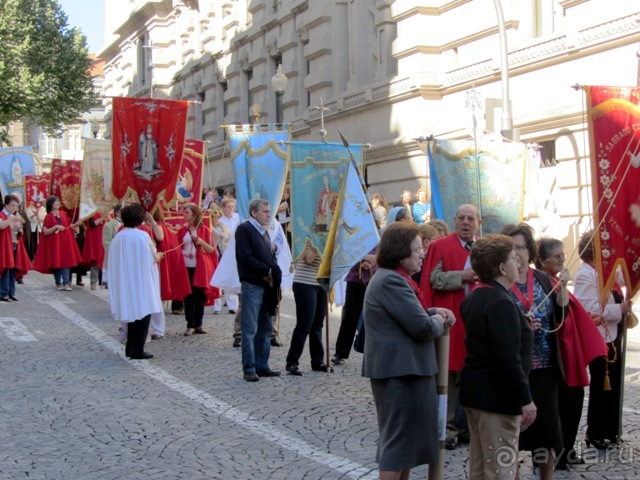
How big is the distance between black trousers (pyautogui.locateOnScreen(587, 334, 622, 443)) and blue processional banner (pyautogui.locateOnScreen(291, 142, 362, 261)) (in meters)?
4.65

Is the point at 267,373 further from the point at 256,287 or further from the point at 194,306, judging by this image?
the point at 194,306

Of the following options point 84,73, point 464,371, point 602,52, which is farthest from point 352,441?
point 84,73

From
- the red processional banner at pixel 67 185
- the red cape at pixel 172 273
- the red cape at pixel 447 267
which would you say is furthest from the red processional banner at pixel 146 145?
the red cape at pixel 447 267

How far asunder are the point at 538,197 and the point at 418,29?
360 inches

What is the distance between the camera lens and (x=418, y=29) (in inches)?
936

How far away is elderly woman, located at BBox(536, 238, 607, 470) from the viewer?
259 inches

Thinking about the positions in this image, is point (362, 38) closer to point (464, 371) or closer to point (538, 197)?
point (538, 197)

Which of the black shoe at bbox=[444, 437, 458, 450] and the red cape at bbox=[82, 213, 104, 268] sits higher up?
the red cape at bbox=[82, 213, 104, 268]

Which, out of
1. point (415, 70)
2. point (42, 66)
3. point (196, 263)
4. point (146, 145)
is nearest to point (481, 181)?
point (196, 263)

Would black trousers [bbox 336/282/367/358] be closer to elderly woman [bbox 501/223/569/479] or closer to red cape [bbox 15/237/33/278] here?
elderly woman [bbox 501/223/569/479]

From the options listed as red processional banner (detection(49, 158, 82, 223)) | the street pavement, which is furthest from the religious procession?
red processional banner (detection(49, 158, 82, 223))

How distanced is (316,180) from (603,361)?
506 centimetres

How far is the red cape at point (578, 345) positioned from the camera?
21.5 feet

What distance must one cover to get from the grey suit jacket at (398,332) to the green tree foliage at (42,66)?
41283 mm
